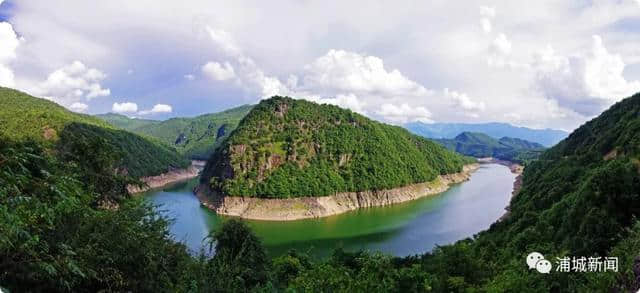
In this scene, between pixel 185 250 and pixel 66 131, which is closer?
pixel 185 250

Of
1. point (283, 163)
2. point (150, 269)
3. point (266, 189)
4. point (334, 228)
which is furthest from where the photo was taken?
point (283, 163)

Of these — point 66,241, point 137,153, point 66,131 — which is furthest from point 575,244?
point 137,153

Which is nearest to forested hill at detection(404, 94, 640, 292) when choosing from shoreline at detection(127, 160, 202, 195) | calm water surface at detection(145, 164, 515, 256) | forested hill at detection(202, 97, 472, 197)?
calm water surface at detection(145, 164, 515, 256)

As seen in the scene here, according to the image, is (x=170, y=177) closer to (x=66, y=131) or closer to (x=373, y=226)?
(x=66, y=131)

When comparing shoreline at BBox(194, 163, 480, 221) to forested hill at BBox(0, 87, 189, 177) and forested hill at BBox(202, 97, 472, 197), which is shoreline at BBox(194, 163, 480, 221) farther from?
forested hill at BBox(0, 87, 189, 177)

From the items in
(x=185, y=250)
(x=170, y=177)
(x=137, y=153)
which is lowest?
(x=170, y=177)

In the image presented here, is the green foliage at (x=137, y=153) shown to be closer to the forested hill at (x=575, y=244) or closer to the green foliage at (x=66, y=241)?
the forested hill at (x=575, y=244)

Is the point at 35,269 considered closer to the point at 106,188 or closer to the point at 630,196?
the point at 106,188

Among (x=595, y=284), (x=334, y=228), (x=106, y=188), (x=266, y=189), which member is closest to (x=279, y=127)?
(x=266, y=189)
